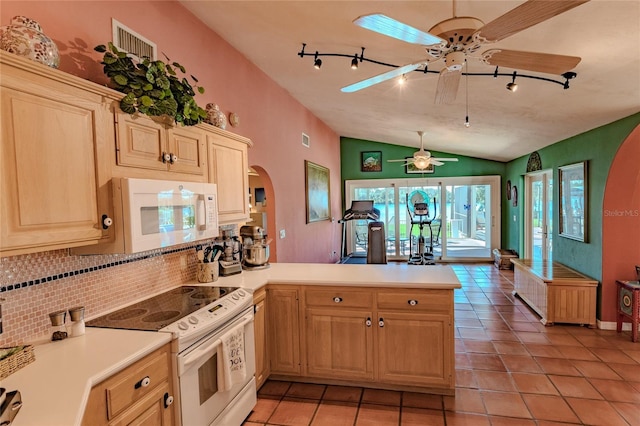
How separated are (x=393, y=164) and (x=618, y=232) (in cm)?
493

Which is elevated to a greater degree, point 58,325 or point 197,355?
point 58,325

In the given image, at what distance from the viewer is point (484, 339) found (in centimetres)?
368

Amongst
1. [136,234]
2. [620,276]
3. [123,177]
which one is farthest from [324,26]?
[620,276]

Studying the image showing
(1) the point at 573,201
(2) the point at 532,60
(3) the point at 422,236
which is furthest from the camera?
(3) the point at 422,236

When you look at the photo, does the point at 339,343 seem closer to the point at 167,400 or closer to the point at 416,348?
the point at 416,348

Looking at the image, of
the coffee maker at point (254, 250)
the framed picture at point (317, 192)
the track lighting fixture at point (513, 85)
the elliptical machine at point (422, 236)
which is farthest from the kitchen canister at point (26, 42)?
the elliptical machine at point (422, 236)

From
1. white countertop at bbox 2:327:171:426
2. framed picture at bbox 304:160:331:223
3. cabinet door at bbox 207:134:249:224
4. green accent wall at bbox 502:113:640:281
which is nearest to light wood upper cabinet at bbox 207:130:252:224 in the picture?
cabinet door at bbox 207:134:249:224

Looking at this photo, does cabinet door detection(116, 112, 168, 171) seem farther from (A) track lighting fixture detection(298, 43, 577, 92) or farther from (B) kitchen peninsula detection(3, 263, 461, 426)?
(A) track lighting fixture detection(298, 43, 577, 92)

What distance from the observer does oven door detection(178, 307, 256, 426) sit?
5.75 feet

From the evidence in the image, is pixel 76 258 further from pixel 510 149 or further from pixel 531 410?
pixel 510 149

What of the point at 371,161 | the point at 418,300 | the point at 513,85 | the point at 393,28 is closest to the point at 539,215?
the point at 371,161

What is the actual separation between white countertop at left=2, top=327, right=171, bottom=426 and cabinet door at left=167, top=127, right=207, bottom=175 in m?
0.98

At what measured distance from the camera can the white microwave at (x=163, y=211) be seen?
1696mm

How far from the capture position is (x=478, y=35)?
5.55 feet
